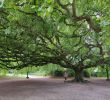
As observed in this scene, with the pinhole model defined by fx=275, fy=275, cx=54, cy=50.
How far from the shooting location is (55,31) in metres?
10.6

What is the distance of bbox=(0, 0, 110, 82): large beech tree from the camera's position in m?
5.99

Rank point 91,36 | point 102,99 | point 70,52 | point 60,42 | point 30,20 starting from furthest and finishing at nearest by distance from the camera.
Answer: point 70,52 < point 60,42 < point 91,36 < point 102,99 < point 30,20

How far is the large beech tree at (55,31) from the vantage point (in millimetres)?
5992

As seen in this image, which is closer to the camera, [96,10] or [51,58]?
[96,10]

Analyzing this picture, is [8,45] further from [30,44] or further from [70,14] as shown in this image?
[70,14]

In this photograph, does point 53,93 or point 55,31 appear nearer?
point 55,31

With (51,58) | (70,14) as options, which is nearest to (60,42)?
(51,58)

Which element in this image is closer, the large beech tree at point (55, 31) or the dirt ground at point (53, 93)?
the large beech tree at point (55, 31)

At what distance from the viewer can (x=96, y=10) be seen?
26.9 ft

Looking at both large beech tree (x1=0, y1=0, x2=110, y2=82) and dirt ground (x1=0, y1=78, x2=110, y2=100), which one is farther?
dirt ground (x1=0, y1=78, x2=110, y2=100)

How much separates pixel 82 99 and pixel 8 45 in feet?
17.1

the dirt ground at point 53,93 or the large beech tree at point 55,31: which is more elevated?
the large beech tree at point 55,31

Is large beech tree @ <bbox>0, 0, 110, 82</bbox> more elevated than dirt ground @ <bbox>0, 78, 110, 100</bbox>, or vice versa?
large beech tree @ <bbox>0, 0, 110, 82</bbox>

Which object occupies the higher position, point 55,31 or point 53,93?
point 55,31
